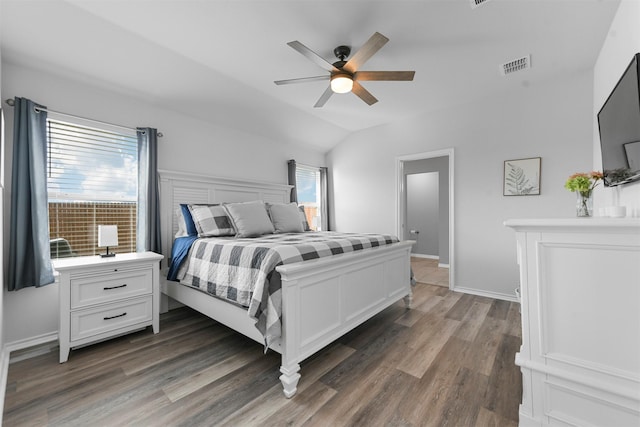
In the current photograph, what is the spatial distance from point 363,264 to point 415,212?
15.8 feet

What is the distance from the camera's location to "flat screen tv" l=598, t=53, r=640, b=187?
4.71ft

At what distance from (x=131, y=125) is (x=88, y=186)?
2.52ft

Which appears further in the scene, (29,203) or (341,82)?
(341,82)

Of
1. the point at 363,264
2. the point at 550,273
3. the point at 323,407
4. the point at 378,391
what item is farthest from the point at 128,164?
the point at 550,273

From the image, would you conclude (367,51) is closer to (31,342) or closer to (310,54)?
(310,54)

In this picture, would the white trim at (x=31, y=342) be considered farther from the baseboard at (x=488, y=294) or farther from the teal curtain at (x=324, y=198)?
the baseboard at (x=488, y=294)

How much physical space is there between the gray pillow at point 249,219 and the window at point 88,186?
1.06 m

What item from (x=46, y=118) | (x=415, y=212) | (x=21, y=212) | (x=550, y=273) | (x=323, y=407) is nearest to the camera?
(x=550, y=273)

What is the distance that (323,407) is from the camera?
5.08ft

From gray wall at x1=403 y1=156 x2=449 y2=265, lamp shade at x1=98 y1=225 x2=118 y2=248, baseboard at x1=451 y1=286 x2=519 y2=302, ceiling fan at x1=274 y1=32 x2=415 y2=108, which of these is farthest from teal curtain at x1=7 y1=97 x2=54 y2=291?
gray wall at x1=403 y1=156 x2=449 y2=265

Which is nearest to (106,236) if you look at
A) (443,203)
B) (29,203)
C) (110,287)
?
(110,287)

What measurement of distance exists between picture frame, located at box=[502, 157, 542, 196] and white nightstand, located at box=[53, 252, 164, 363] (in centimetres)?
403

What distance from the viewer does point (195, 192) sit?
3.36 metres

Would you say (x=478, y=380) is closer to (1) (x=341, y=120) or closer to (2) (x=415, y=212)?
(1) (x=341, y=120)
